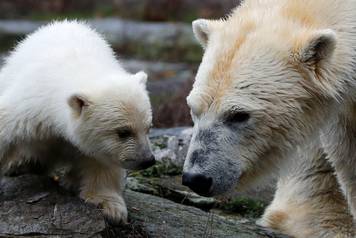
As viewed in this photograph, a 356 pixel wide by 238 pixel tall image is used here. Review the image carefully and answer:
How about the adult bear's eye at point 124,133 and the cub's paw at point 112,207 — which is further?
the cub's paw at point 112,207

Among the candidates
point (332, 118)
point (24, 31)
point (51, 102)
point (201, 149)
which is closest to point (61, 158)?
point (51, 102)

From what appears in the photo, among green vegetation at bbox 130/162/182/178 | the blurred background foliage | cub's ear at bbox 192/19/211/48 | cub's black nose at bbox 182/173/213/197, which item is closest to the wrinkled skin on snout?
cub's black nose at bbox 182/173/213/197

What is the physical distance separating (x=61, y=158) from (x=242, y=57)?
1.43 m

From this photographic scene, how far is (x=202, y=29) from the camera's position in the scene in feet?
14.8

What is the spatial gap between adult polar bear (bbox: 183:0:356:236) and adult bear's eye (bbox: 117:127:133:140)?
457 mm

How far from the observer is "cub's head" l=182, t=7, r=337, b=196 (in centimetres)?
407

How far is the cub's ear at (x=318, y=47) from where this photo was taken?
3990 mm

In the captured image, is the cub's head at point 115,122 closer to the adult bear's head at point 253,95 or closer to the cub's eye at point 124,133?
the cub's eye at point 124,133

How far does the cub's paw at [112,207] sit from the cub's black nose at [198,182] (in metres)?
0.68

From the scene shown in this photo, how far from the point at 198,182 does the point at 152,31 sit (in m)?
10.7

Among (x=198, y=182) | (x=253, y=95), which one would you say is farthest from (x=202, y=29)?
(x=198, y=182)

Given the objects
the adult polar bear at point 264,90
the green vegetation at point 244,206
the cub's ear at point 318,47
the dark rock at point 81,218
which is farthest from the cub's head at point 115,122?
the green vegetation at point 244,206

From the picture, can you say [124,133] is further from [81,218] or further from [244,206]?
[244,206]

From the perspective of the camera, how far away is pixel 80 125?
4.57 meters
